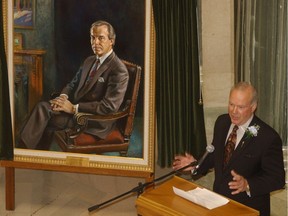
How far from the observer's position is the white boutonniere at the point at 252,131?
449 cm

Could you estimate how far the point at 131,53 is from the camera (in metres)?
6.35

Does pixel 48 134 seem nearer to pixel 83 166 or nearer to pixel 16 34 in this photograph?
pixel 83 166

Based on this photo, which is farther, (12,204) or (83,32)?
(12,204)

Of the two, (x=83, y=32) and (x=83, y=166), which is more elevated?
(x=83, y=32)

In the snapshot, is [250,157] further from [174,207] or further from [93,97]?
[93,97]

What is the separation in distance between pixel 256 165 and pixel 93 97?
2.61 metres

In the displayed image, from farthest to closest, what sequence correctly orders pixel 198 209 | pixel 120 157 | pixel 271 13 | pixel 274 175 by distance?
1. pixel 120 157
2. pixel 271 13
3. pixel 274 175
4. pixel 198 209

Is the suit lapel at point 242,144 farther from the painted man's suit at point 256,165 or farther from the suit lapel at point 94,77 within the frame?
the suit lapel at point 94,77

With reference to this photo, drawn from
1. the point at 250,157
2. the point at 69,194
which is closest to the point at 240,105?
the point at 250,157

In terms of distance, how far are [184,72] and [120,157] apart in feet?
4.38

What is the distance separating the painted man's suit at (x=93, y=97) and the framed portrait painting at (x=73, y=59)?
0.10 metres

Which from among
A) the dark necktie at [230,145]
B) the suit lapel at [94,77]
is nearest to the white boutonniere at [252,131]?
the dark necktie at [230,145]

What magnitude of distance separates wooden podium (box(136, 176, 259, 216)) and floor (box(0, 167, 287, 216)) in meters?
2.57

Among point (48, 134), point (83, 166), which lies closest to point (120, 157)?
point (83, 166)
